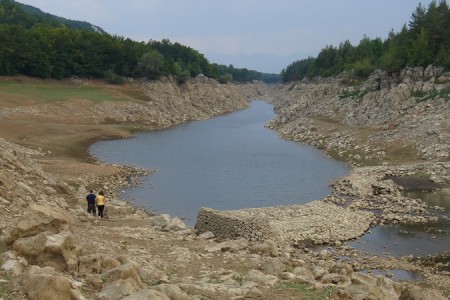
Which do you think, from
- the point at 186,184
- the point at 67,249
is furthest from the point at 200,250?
the point at 186,184

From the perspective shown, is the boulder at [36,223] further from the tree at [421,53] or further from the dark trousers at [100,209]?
the tree at [421,53]

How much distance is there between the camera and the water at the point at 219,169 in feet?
120

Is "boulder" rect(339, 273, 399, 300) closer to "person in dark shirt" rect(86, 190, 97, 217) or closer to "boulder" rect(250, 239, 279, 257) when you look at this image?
"boulder" rect(250, 239, 279, 257)

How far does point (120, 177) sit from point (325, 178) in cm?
1710

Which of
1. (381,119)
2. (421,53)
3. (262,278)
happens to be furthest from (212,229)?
(421,53)

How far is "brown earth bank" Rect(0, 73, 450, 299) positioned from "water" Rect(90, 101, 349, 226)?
2.40m

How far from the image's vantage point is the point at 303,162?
52.4 meters

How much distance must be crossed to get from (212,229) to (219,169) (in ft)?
78.6

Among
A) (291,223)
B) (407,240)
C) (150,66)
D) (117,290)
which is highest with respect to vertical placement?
(150,66)

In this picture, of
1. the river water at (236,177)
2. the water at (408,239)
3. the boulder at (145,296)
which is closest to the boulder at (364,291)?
the boulder at (145,296)

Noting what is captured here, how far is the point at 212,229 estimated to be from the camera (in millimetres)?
24109

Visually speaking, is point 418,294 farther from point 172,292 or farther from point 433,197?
Answer: point 433,197

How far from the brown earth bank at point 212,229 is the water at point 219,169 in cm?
240

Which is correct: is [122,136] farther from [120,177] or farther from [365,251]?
[365,251]
